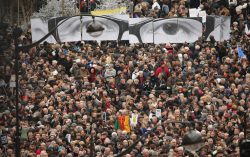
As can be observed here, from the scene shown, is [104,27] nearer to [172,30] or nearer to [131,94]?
[172,30]

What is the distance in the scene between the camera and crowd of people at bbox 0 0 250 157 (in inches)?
1270

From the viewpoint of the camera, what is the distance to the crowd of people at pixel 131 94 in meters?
32.2

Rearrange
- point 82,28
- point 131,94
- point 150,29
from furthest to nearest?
point 150,29
point 82,28
point 131,94

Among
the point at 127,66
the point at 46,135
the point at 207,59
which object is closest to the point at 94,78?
the point at 127,66

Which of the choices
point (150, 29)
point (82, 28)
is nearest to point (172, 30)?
point (150, 29)

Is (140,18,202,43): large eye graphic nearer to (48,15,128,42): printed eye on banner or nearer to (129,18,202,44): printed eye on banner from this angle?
(129,18,202,44): printed eye on banner

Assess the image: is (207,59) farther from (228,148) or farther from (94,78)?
(228,148)

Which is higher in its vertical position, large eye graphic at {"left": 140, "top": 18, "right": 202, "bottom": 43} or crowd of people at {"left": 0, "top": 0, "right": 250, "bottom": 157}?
large eye graphic at {"left": 140, "top": 18, "right": 202, "bottom": 43}

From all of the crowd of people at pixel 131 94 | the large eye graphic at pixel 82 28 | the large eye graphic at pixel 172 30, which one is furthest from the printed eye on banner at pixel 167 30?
the large eye graphic at pixel 82 28

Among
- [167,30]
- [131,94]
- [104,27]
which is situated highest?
[104,27]

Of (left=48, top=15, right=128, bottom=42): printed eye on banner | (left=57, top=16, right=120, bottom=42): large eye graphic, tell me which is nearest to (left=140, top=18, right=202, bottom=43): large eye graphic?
(left=48, top=15, right=128, bottom=42): printed eye on banner

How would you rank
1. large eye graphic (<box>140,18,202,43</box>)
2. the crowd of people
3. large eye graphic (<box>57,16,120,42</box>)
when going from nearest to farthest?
the crowd of people
large eye graphic (<box>140,18,202,43</box>)
large eye graphic (<box>57,16,120,42</box>)

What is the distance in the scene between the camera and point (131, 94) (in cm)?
3716

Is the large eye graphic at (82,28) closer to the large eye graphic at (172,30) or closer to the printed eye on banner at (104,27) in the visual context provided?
the printed eye on banner at (104,27)
